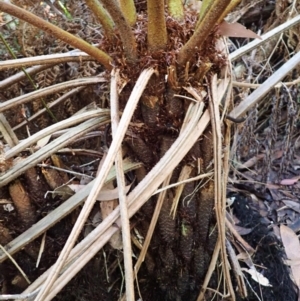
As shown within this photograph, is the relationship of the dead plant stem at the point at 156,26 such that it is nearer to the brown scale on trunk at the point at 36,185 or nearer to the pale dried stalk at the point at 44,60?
the pale dried stalk at the point at 44,60

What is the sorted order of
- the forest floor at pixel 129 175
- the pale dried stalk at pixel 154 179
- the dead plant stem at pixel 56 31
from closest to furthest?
the dead plant stem at pixel 56 31 < the pale dried stalk at pixel 154 179 < the forest floor at pixel 129 175

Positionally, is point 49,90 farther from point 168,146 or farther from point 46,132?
point 168,146

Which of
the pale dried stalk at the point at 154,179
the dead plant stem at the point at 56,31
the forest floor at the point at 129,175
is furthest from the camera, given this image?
the forest floor at the point at 129,175

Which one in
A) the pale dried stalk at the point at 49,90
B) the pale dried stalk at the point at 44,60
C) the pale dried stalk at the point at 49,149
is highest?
the pale dried stalk at the point at 44,60

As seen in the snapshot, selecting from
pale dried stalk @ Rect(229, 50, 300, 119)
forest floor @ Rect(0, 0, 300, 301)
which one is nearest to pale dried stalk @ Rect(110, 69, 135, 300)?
forest floor @ Rect(0, 0, 300, 301)

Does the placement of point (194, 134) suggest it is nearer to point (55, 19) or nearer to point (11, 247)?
point (11, 247)

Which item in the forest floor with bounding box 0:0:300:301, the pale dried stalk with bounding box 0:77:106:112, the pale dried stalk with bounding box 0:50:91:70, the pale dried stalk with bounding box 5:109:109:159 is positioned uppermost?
the pale dried stalk with bounding box 0:50:91:70

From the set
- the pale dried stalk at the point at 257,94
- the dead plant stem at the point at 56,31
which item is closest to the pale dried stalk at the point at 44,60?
the dead plant stem at the point at 56,31

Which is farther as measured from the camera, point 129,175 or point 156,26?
point 129,175

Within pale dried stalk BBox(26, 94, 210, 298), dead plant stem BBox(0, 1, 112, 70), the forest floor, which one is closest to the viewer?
dead plant stem BBox(0, 1, 112, 70)

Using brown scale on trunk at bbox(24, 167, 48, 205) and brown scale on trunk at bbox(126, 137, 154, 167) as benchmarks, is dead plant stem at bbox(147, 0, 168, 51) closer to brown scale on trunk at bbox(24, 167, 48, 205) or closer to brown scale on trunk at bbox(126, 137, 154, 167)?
brown scale on trunk at bbox(126, 137, 154, 167)

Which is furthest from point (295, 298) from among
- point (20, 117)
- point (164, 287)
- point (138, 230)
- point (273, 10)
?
point (273, 10)

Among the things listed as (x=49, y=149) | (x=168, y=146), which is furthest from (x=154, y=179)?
(x=49, y=149)
